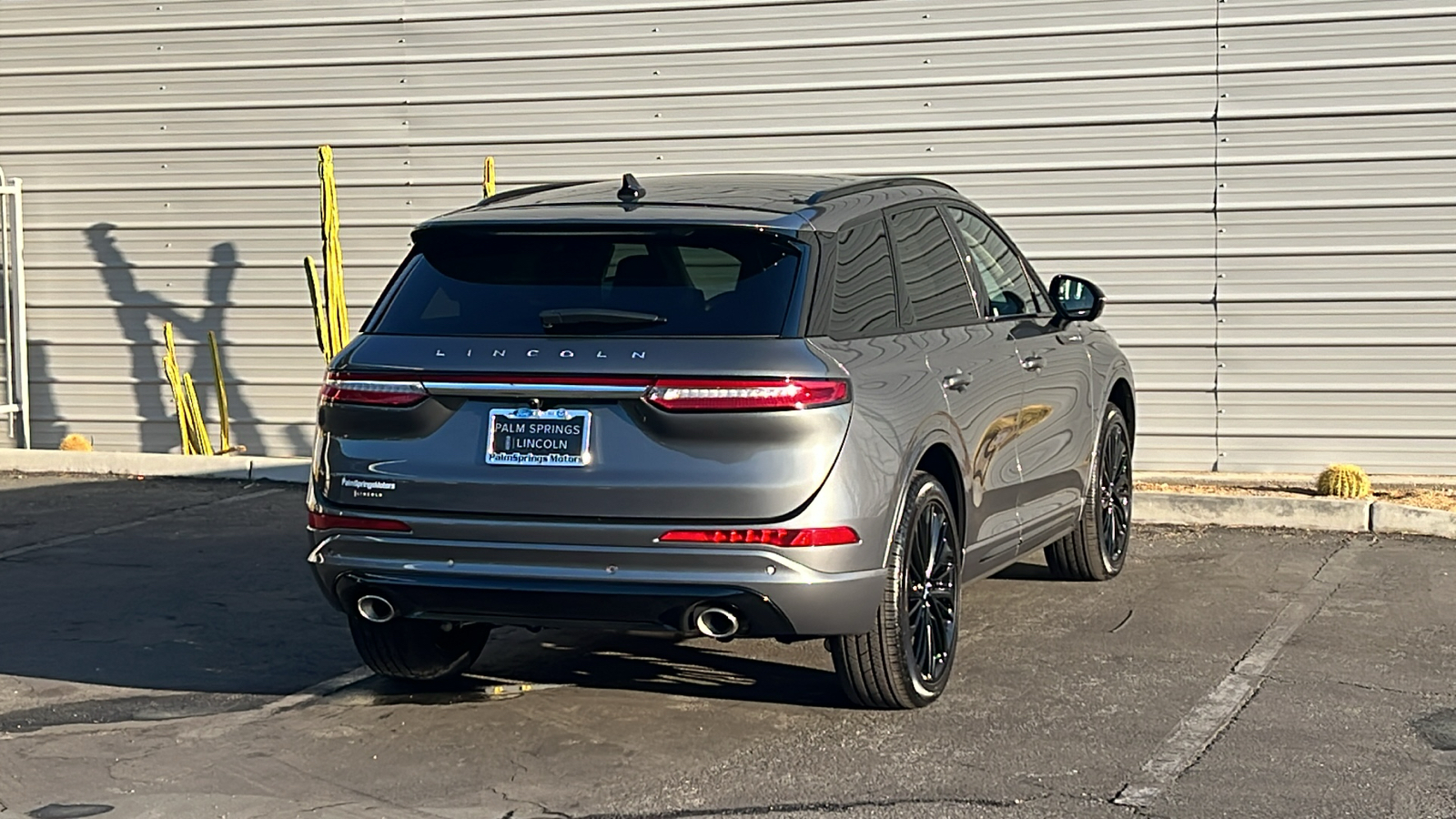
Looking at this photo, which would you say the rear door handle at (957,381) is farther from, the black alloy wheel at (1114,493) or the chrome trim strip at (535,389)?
the black alloy wheel at (1114,493)

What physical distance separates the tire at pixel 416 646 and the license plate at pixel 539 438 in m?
0.88

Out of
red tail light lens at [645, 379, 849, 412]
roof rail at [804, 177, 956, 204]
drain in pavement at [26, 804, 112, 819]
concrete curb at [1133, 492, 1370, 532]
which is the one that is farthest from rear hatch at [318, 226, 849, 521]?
concrete curb at [1133, 492, 1370, 532]

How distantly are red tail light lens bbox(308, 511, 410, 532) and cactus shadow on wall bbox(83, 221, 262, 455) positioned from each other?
766 centimetres

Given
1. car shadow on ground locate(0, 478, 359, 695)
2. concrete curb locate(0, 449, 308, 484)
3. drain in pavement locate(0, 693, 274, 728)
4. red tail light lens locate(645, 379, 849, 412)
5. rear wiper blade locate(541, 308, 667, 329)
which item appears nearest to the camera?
red tail light lens locate(645, 379, 849, 412)

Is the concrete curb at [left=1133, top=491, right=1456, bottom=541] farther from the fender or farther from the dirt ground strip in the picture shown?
the fender

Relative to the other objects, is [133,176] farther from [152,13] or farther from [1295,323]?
[1295,323]

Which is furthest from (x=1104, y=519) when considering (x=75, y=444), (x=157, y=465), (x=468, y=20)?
(x=75, y=444)

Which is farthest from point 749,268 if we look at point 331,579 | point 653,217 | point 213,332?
point 213,332

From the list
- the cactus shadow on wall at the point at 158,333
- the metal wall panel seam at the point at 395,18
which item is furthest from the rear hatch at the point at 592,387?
the cactus shadow on wall at the point at 158,333

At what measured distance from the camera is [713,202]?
630 centimetres

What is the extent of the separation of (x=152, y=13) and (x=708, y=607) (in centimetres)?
949

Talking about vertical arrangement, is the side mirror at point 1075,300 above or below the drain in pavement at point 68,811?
above

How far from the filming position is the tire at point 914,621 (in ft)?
19.6

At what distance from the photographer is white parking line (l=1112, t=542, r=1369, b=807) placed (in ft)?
17.6
